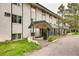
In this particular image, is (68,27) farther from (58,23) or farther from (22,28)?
(22,28)

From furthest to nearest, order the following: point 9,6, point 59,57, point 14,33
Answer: point 14,33 → point 9,6 → point 59,57

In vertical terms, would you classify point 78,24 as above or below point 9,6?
below

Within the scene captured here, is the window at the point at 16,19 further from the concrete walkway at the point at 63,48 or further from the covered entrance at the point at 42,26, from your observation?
the concrete walkway at the point at 63,48

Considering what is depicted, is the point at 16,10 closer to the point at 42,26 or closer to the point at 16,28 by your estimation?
the point at 16,28

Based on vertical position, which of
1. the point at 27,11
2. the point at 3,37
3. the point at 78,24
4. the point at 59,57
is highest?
the point at 27,11

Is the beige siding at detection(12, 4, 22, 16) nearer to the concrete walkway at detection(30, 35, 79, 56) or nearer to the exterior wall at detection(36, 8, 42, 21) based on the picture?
the exterior wall at detection(36, 8, 42, 21)

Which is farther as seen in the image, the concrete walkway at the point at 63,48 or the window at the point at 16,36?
the window at the point at 16,36

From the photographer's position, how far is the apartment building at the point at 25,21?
9.88 metres

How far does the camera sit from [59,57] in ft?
26.4

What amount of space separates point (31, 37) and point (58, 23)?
165 centimetres

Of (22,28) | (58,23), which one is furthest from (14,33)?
(58,23)

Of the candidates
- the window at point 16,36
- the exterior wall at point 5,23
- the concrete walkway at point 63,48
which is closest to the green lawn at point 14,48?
the concrete walkway at point 63,48

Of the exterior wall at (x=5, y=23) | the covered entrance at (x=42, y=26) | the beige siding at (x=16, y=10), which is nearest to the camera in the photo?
the exterior wall at (x=5, y=23)

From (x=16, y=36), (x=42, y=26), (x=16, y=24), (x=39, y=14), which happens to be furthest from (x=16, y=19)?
(x=42, y=26)
